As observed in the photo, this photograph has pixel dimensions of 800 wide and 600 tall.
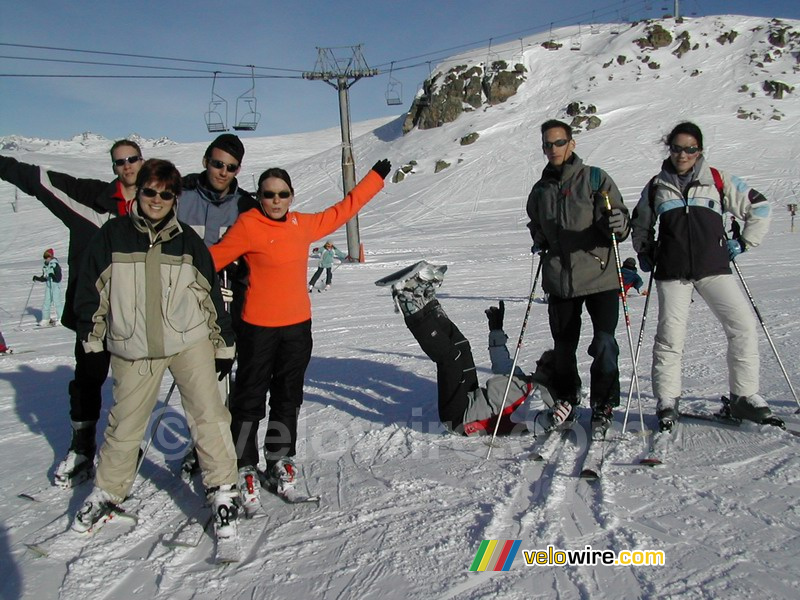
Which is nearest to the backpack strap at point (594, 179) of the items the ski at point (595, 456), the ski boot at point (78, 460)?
the ski at point (595, 456)

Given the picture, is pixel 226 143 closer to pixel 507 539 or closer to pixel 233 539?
pixel 233 539

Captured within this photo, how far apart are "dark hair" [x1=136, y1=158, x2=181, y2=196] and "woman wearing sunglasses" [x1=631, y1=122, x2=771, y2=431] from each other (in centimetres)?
300

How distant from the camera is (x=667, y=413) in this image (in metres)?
3.89

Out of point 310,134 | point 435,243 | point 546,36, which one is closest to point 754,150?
point 435,243

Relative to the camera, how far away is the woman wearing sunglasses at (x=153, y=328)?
285 cm

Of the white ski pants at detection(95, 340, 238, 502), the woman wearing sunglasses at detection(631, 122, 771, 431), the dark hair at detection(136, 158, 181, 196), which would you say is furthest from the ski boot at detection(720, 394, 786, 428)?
the dark hair at detection(136, 158, 181, 196)

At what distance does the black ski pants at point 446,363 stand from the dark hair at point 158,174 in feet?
6.19

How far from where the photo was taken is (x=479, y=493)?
10.5 feet

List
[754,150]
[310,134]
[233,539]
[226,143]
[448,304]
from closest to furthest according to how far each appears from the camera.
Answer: [233,539], [226,143], [448,304], [754,150], [310,134]

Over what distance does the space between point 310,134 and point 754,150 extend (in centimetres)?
4854

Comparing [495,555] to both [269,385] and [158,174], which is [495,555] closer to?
[269,385]

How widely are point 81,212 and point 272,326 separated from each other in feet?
4.39

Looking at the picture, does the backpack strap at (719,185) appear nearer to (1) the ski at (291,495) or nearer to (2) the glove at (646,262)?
(2) the glove at (646,262)

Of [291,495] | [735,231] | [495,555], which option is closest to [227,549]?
[291,495]
